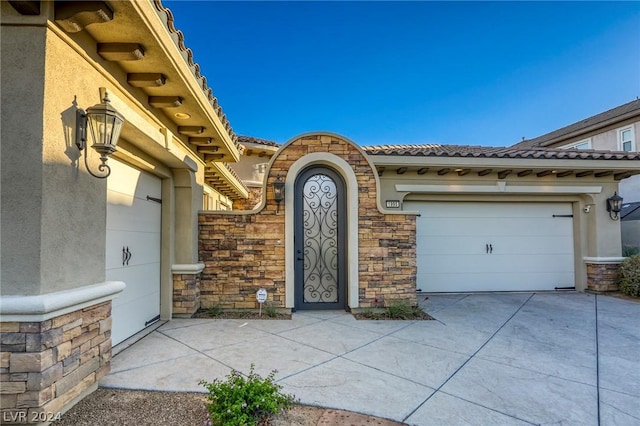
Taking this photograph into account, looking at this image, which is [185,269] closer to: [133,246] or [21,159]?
[133,246]

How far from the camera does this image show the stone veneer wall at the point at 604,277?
8.08m

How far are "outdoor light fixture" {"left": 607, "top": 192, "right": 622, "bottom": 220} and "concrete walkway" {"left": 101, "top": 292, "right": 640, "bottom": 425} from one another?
11.0 feet

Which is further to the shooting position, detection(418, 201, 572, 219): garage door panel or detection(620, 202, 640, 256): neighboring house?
detection(620, 202, 640, 256): neighboring house

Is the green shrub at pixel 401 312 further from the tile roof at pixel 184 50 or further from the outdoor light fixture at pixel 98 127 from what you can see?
the outdoor light fixture at pixel 98 127

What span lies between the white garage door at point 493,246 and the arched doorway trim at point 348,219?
253cm

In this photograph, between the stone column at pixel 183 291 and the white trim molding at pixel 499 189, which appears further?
the white trim molding at pixel 499 189

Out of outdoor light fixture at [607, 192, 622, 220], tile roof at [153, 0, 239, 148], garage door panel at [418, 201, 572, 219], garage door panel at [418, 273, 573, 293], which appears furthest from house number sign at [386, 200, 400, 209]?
outdoor light fixture at [607, 192, 622, 220]

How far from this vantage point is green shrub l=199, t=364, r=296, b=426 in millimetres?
2283

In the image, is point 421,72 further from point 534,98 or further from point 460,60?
point 534,98

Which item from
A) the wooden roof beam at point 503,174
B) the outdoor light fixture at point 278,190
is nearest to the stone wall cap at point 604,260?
the wooden roof beam at point 503,174

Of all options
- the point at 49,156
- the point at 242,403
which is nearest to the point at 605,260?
the point at 242,403

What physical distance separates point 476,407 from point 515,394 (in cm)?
56

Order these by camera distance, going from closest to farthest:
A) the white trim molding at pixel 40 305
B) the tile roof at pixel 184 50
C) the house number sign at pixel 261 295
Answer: the white trim molding at pixel 40 305
the tile roof at pixel 184 50
the house number sign at pixel 261 295

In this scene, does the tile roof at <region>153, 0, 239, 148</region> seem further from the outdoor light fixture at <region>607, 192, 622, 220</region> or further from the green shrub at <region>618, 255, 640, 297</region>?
the green shrub at <region>618, 255, 640, 297</region>
